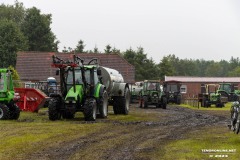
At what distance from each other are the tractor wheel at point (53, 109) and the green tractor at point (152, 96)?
639 inches

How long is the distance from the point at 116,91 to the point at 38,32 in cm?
5844

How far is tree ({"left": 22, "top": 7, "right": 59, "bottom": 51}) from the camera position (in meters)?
82.4

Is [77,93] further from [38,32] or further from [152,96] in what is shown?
[38,32]

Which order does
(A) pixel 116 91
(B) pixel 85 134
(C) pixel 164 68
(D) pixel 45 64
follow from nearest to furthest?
(B) pixel 85 134
(A) pixel 116 91
(D) pixel 45 64
(C) pixel 164 68

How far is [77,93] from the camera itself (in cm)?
2102

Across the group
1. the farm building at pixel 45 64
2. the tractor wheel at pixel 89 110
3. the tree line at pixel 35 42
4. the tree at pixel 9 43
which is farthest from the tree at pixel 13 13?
the tractor wheel at pixel 89 110

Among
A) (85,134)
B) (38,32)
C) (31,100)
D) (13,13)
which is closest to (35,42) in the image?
(38,32)

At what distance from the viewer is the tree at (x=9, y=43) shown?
72625mm

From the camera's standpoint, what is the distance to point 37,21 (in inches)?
3246

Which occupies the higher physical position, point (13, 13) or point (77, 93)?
point (13, 13)

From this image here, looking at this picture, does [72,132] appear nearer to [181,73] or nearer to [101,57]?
[101,57]

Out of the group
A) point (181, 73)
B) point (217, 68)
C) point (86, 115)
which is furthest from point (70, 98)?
point (217, 68)

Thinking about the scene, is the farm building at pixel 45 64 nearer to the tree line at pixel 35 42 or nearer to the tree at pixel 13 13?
the tree line at pixel 35 42

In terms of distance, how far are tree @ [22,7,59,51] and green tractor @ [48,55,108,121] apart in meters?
61.1
